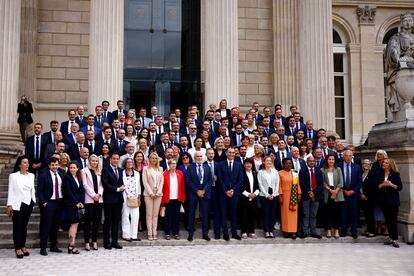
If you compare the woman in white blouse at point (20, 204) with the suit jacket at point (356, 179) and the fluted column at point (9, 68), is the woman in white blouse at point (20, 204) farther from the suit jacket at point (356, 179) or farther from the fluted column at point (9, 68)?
the suit jacket at point (356, 179)

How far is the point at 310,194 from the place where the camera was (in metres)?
10.7

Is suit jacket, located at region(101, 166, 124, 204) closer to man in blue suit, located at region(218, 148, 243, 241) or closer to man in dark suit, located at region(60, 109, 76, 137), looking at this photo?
man in blue suit, located at region(218, 148, 243, 241)

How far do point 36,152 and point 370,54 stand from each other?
1520cm

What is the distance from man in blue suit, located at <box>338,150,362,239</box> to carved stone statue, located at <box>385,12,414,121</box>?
2066 millimetres

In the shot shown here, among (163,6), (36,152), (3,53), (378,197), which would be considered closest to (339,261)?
(378,197)

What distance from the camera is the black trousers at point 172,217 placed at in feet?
33.8

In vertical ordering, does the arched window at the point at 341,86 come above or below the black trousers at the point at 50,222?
above

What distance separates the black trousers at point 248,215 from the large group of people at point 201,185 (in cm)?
2

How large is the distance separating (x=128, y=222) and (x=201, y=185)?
1.74 metres

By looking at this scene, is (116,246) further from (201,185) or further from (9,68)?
(9,68)

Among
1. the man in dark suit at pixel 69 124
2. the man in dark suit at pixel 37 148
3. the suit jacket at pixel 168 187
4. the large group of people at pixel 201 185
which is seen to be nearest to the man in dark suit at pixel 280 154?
the large group of people at pixel 201 185

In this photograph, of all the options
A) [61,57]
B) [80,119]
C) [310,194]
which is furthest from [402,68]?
[61,57]

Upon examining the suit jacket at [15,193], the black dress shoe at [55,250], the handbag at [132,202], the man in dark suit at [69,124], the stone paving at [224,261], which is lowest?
the stone paving at [224,261]

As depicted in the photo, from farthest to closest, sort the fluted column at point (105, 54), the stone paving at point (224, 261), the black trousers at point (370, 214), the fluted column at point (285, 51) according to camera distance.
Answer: the fluted column at point (285, 51) < the fluted column at point (105, 54) < the black trousers at point (370, 214) < the stone paving at point (224, 261)
